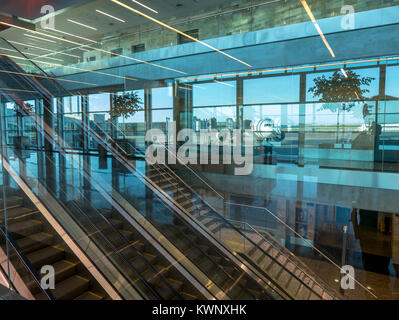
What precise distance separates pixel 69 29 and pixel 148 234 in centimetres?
719

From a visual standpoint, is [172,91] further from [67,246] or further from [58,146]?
[67,246]

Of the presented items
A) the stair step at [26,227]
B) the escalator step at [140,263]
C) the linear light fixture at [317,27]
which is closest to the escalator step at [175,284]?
the escalator step at [140,263]

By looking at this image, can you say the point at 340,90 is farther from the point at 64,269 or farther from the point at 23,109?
the point at 23,109

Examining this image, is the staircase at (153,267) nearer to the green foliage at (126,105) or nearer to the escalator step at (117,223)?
the escalator step at (117,223)

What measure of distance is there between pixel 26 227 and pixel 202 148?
543cm

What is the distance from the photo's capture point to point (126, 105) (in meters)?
9.12

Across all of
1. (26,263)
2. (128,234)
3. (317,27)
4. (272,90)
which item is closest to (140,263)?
(128,234)

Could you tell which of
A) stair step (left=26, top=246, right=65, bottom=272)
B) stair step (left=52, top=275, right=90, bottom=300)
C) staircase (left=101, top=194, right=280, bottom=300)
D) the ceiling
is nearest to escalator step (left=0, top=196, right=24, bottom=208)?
stair step (left=26, top=246, right=65, bottom=272)

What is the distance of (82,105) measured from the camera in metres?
7.03

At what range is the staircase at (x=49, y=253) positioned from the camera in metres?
2.88

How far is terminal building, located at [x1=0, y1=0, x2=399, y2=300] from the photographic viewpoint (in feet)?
11.5

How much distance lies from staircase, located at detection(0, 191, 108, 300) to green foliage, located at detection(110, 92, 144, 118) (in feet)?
19.4
